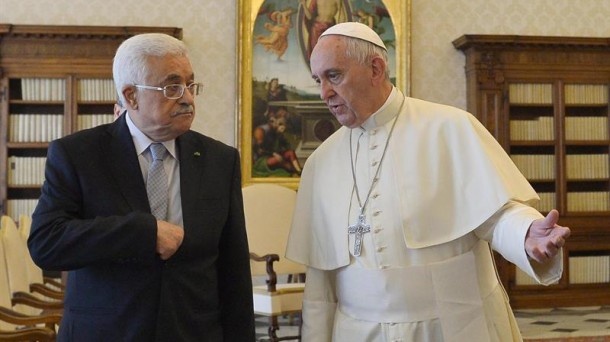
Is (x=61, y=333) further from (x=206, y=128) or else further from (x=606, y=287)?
(x=606, y=287)

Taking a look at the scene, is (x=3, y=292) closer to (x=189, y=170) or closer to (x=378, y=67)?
(x=189, y=170)

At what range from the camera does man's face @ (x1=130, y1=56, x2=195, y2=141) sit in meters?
2.48

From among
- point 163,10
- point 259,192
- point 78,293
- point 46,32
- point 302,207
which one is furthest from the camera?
point 163,10

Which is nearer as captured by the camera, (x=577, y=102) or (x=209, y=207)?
(x=209, y=207)

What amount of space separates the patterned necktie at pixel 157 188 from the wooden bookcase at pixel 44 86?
7.11m

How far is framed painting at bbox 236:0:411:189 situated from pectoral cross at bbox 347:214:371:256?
6835 mm

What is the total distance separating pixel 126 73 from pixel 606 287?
9.06m

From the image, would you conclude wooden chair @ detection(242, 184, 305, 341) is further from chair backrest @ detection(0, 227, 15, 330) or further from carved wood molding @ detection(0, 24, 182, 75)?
carved wood molding @ detection(0, 24, 182, 75)

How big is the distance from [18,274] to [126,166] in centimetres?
371

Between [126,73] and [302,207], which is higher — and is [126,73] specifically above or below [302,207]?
above

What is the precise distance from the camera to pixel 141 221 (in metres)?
2.32

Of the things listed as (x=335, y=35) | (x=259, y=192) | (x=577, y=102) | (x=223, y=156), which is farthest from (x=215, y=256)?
(x=577, y=102)

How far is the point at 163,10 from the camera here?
9828mm

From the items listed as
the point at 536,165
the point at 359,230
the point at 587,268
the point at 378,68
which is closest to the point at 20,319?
the point at 359,230
